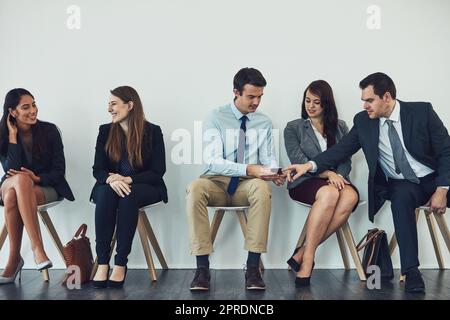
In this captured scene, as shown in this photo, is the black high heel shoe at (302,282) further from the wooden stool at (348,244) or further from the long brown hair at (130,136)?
the long brown hair at (130,136)

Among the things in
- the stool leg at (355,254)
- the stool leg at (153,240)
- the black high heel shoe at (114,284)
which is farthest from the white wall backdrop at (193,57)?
the black high heel shoe at (114,284)

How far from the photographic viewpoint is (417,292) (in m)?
2.64

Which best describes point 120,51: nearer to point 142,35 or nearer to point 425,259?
point 142,35

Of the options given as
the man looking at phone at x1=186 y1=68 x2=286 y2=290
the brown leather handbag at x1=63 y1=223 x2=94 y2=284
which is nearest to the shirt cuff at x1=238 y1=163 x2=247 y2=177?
the man looking at phone at x1=186 y1=68 x2=286 y2=290

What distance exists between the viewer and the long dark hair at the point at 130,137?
3.10m

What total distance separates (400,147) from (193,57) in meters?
1.55

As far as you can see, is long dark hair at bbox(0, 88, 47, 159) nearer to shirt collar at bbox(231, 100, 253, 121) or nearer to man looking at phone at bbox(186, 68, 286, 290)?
man looking at phone at bbox(186, 68, 286, 290)

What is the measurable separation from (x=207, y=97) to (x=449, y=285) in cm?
193

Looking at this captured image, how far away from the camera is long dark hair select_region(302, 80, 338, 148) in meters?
3.33

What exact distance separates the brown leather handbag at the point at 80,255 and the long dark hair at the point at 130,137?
0.51m

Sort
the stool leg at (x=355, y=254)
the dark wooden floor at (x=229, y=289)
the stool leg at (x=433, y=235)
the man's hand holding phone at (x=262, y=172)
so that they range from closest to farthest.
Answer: the dark wooden floor at (x=229, y=289)
the man's hand holding phone at (x=262, y=172)
the stool leg at (x=355, y=254)
the stool leg at (x=433, y=235)

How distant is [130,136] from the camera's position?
312 cm

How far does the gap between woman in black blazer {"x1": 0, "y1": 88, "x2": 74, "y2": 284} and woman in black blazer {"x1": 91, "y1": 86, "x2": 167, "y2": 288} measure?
0.31 metres
